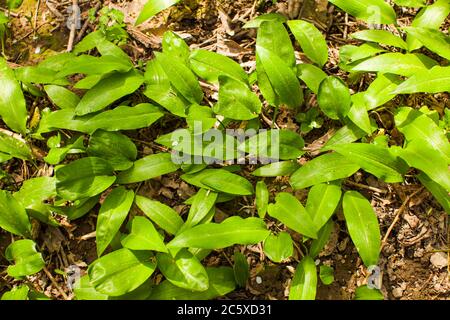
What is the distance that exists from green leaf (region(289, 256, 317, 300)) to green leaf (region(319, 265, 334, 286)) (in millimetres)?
44

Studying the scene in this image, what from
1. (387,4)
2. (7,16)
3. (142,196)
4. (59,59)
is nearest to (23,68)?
(59,59)

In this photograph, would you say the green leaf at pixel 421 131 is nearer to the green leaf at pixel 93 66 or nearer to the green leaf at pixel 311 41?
the green leaf at pixel 311 41

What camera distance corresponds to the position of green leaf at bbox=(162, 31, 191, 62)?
2152 millimetres

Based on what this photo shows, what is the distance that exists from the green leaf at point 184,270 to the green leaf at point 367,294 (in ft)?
2.05

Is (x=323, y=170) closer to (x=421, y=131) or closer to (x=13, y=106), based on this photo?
(x=421, y=131)

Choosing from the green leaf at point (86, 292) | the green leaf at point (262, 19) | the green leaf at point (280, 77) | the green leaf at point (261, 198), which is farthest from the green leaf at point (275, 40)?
the green leaf at point (86, 292)

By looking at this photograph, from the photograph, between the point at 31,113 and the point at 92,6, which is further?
the point at 92,6

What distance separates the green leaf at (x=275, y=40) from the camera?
205 centimetres

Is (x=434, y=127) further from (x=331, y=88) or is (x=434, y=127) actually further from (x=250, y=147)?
(x=250, y=147)

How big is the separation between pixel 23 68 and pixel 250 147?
3.71 ft

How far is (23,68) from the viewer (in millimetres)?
2174

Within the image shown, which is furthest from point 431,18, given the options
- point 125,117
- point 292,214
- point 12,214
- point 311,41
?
point 12,214

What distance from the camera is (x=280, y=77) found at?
6.61 feet

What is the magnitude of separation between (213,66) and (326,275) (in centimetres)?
103
